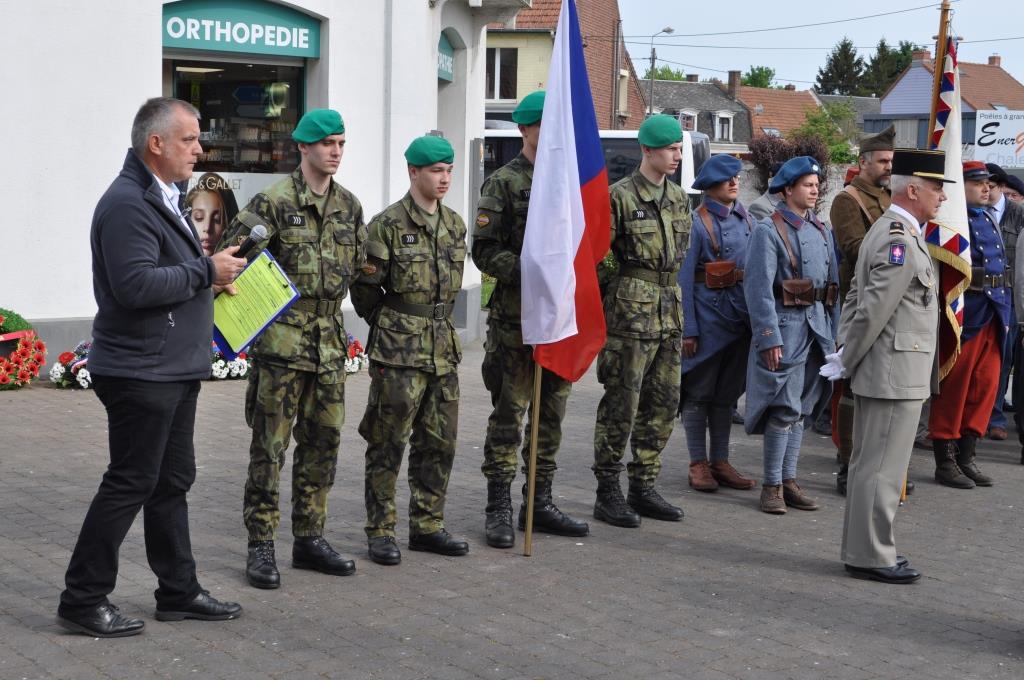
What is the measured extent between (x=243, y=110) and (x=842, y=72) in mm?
111001

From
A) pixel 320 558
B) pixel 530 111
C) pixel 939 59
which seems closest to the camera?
pixel 320 558

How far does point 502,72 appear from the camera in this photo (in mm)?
49656

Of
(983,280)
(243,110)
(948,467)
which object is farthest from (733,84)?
(948,467)

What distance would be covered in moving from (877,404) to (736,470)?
2739 mm

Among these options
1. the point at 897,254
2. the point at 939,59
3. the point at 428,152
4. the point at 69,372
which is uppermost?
the point at 939,59

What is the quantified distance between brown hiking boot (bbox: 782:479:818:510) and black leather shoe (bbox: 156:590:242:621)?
12.7 feet

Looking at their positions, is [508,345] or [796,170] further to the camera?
[796,170]

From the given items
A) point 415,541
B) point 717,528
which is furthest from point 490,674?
point 717,528

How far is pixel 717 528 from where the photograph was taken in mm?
7516

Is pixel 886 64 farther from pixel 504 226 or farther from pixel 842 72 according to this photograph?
pixel 504 226

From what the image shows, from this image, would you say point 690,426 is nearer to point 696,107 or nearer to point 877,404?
point 877,404

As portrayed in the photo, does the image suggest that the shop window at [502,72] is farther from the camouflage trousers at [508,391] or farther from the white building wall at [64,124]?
the camouflage trousers at [508,391]

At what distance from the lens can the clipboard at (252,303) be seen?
547cm

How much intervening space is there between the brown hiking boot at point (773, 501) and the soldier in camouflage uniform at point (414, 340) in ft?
7.10
